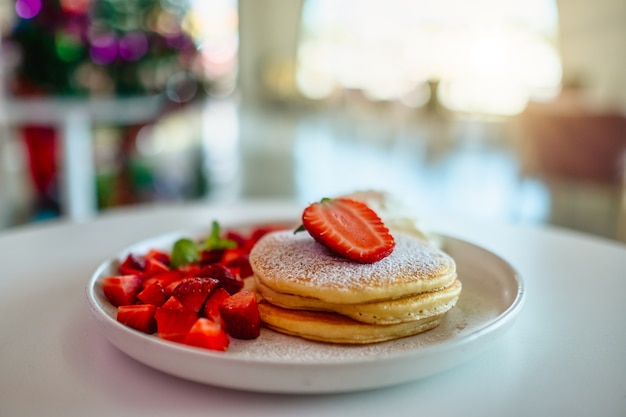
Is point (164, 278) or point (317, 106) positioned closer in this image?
point (164, 278)

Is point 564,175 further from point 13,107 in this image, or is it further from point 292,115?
point 292,115

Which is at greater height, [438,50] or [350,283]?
[438,50]

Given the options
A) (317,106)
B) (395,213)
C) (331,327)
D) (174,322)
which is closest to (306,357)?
(331,327)

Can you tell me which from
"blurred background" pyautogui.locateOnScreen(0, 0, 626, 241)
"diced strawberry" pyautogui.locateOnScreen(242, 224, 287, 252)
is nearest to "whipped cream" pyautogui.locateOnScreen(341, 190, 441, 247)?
"blurred background" pyautogui.locateOnScreen(0, 0, 626, 241)

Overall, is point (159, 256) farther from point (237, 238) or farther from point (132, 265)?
point (237, 238)

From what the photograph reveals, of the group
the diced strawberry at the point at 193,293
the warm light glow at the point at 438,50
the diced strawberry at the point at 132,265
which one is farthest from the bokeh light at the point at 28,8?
the warm light glow at the point at 438,50

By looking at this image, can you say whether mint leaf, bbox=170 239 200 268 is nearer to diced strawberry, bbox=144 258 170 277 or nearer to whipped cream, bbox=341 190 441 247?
diced strawberry, bbox=144 258 170 277

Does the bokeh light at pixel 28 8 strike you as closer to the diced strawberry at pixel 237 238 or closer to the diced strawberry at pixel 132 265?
the diced strawberry at pixel 237 238
